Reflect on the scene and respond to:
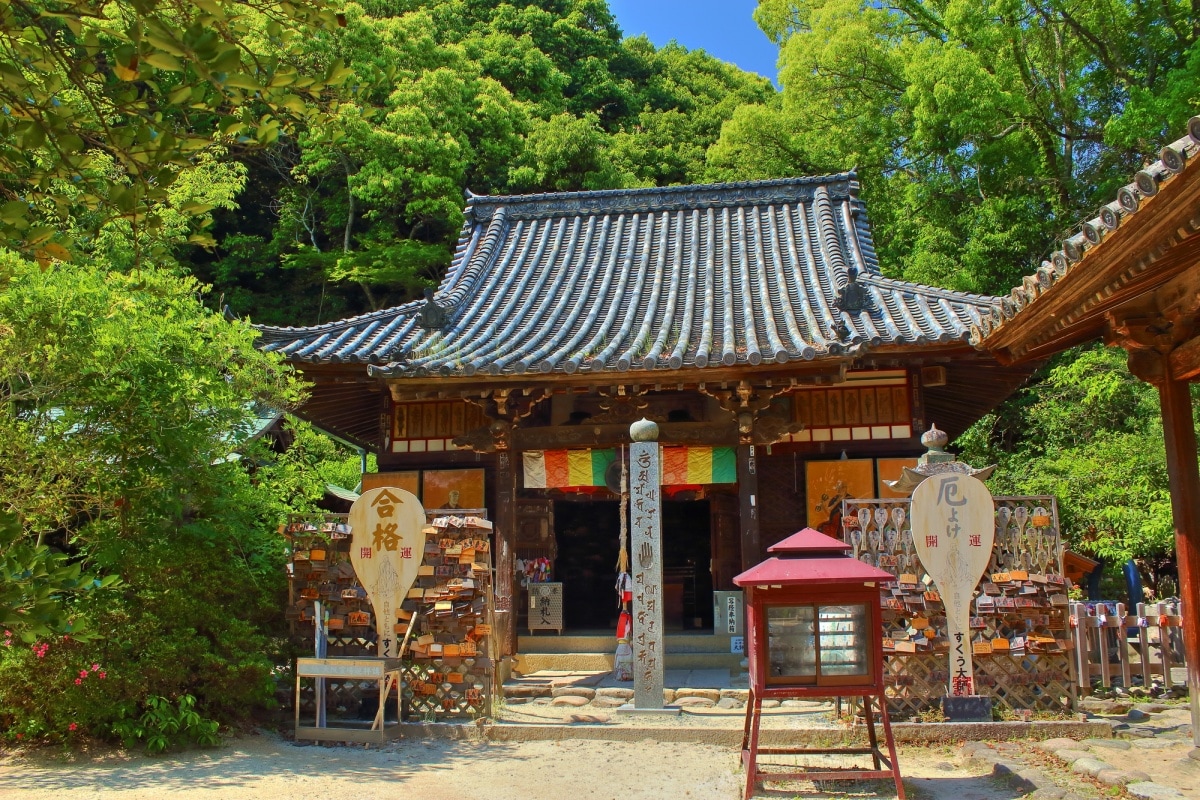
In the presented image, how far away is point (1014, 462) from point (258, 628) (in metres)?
13.8

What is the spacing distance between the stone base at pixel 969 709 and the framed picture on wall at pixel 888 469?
3515mm

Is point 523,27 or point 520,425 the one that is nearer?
point 520,425

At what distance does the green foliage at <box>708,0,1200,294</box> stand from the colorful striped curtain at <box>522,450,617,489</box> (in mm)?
11970

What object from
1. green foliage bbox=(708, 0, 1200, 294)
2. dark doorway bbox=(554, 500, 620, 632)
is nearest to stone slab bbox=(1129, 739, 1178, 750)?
dark doorway bbox=(554, 500, 620, 632)

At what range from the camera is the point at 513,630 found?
1095 cm

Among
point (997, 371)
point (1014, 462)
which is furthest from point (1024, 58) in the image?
point (997, 371)

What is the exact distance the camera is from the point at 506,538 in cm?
1091

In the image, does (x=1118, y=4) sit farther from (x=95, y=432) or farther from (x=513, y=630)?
(x=95, y=432)

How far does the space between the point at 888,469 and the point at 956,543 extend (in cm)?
310

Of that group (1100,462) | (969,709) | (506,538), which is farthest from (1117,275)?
(1100,462)

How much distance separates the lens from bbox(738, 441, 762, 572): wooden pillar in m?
10.5

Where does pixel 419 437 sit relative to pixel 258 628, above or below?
above

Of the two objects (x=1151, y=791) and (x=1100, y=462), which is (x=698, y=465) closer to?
(x=1151, y=791)

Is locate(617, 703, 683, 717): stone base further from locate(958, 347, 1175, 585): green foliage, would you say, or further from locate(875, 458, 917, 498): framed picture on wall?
locate(958, 347, 1175, 585): green foliage
